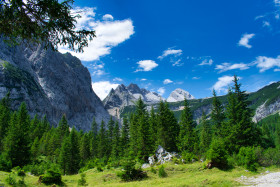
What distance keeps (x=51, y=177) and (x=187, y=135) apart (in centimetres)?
2515

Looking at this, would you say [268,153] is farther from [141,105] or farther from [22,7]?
[141,105]

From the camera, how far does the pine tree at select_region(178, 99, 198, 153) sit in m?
33.2

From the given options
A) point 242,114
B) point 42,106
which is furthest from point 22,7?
point 42,106

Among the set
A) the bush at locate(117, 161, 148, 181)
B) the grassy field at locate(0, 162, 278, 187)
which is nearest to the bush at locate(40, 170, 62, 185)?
Answer: the grassy field at locate(0, 162, 278, 187)

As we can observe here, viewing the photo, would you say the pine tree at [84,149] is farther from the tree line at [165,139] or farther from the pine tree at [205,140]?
the pine tree at [205,140]

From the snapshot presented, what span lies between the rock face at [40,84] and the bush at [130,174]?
123m

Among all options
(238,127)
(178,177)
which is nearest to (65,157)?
(178,177)

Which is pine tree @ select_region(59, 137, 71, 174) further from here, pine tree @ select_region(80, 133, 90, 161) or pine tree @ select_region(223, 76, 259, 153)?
pine tree @ select_region(223, 76, 259, 153)

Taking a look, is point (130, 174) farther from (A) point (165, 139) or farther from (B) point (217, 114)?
(B) point (217, 114)

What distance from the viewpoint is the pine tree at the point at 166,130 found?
36.1m

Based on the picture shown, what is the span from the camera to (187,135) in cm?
3416

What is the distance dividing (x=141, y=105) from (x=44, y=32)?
132ft

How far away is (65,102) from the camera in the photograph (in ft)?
586

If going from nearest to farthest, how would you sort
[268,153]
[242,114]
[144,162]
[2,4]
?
[2,4], [268,153], [242,114], [144,162]
